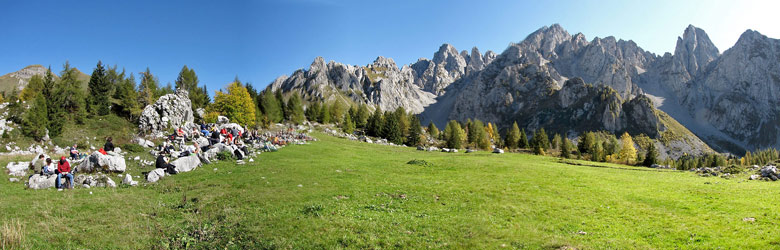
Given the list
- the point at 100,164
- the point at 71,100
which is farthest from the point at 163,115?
the point at 100,164

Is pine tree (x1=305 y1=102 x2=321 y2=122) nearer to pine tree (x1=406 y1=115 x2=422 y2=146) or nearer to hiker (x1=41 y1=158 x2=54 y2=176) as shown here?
pine tree (x1=406 y1=115 x2=422 y2=146)

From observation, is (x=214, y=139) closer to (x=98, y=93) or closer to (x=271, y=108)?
(x=98, y=93)

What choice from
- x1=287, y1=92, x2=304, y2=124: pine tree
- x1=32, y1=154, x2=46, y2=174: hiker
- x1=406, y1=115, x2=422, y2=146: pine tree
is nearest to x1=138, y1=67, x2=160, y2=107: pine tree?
x1=287, y1=92, x2=304, y2=124: pine tree

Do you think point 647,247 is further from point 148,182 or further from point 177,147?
point 177,147

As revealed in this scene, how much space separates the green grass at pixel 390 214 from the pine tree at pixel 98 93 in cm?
4835

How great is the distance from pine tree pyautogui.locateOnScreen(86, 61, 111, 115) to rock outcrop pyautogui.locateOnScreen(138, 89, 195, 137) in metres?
11.0

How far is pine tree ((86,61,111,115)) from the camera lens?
59375 millimetres

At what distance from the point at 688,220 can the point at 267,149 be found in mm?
43000

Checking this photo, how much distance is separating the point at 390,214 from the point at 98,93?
77208 mm

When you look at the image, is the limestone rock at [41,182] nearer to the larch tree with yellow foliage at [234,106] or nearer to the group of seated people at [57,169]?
the group of seated people at [57,169]

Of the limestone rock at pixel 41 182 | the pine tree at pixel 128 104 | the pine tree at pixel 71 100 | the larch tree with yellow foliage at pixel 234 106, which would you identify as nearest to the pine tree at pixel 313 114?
the larch tree with yellow foliage at pixel 234 106

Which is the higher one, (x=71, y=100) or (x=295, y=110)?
(x=295, y=110)

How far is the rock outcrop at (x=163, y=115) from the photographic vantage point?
2203 inches

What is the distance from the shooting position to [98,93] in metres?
63.5
